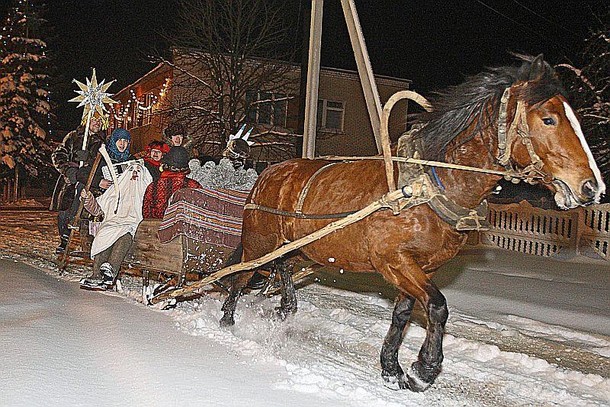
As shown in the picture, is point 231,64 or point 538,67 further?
point 231,64

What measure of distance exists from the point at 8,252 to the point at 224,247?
6554 mm

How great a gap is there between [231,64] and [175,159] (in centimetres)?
1473

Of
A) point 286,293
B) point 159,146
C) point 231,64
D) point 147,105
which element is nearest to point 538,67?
point 286,293

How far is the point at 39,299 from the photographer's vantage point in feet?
24.7

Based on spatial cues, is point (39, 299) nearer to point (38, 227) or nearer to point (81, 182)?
point (81, 182)

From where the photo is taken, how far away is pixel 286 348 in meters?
6.05

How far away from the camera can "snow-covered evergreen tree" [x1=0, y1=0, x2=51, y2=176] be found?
3391 centimetres

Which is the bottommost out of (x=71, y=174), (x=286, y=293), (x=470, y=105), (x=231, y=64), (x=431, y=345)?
(x=286, y=293)

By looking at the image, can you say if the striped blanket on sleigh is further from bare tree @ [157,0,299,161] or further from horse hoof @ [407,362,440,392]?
bare tree @ [157,0,299,161]

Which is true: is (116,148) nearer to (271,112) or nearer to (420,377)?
(420,377)

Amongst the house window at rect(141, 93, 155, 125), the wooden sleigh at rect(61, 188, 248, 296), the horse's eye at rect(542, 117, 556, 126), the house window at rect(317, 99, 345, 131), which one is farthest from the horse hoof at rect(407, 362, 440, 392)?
the house window at rect(141, 93, 155, 125)

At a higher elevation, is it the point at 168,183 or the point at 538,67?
the point at 538,67

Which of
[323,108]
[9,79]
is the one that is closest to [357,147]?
[323,108]

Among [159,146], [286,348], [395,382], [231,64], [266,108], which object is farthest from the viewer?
[266,108]
